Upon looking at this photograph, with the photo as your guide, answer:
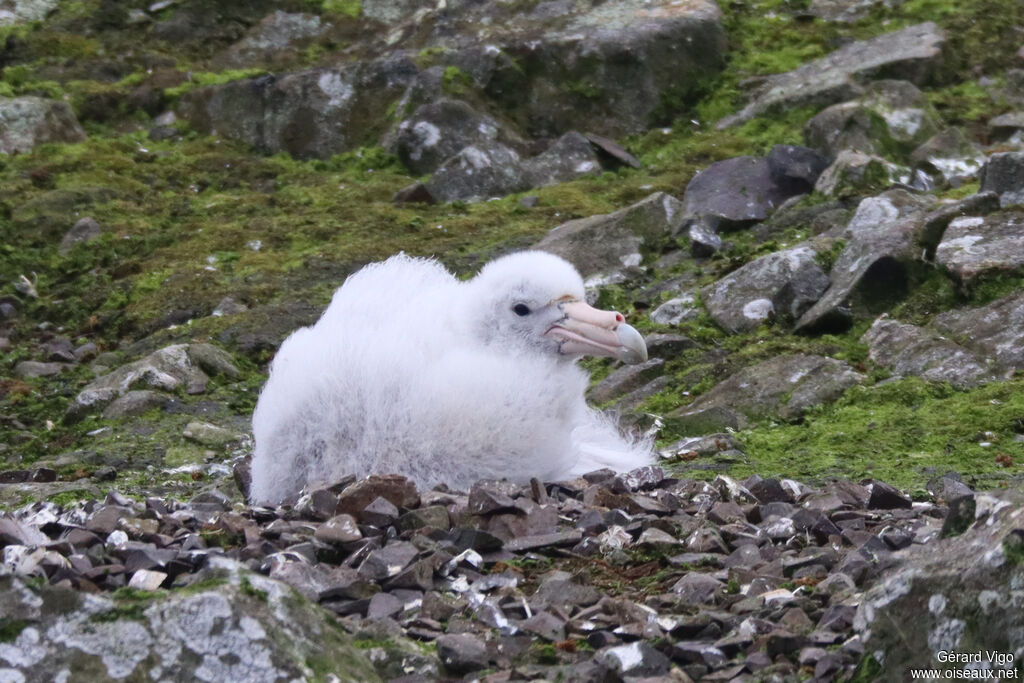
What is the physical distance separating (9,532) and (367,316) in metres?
2.41

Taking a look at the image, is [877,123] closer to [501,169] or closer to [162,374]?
[501,169]

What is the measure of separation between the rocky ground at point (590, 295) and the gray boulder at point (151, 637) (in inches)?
0.4

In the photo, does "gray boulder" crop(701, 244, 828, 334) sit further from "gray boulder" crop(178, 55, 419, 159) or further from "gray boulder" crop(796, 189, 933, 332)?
"gray boulder" crop(178, 55, 419, 159)

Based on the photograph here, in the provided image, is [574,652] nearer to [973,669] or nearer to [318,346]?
[973,669]

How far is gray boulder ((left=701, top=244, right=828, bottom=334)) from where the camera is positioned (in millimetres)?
9055

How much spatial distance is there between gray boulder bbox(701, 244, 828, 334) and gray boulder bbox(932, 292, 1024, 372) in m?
1.12

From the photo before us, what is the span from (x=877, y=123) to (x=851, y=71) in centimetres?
181

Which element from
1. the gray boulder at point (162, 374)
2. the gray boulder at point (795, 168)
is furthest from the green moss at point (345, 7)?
the gray boulder at point (162, 374)

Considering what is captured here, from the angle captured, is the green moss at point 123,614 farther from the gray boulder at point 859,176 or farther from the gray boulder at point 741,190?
the gray boulder at point 859,176

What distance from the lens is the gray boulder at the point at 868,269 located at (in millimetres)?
8633

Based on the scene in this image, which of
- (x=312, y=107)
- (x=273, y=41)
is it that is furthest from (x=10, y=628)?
(x=273, y=41)

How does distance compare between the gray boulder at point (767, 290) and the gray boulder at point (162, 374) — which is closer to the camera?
the gray boulder at point (767, 290)

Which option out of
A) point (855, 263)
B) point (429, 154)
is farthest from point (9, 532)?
point (429, 154)

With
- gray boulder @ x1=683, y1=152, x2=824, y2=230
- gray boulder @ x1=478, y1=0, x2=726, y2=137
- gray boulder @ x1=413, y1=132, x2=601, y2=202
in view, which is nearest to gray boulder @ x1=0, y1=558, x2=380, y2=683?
gray boulder @ x1=683, y1=152, x2=824, y2=230
